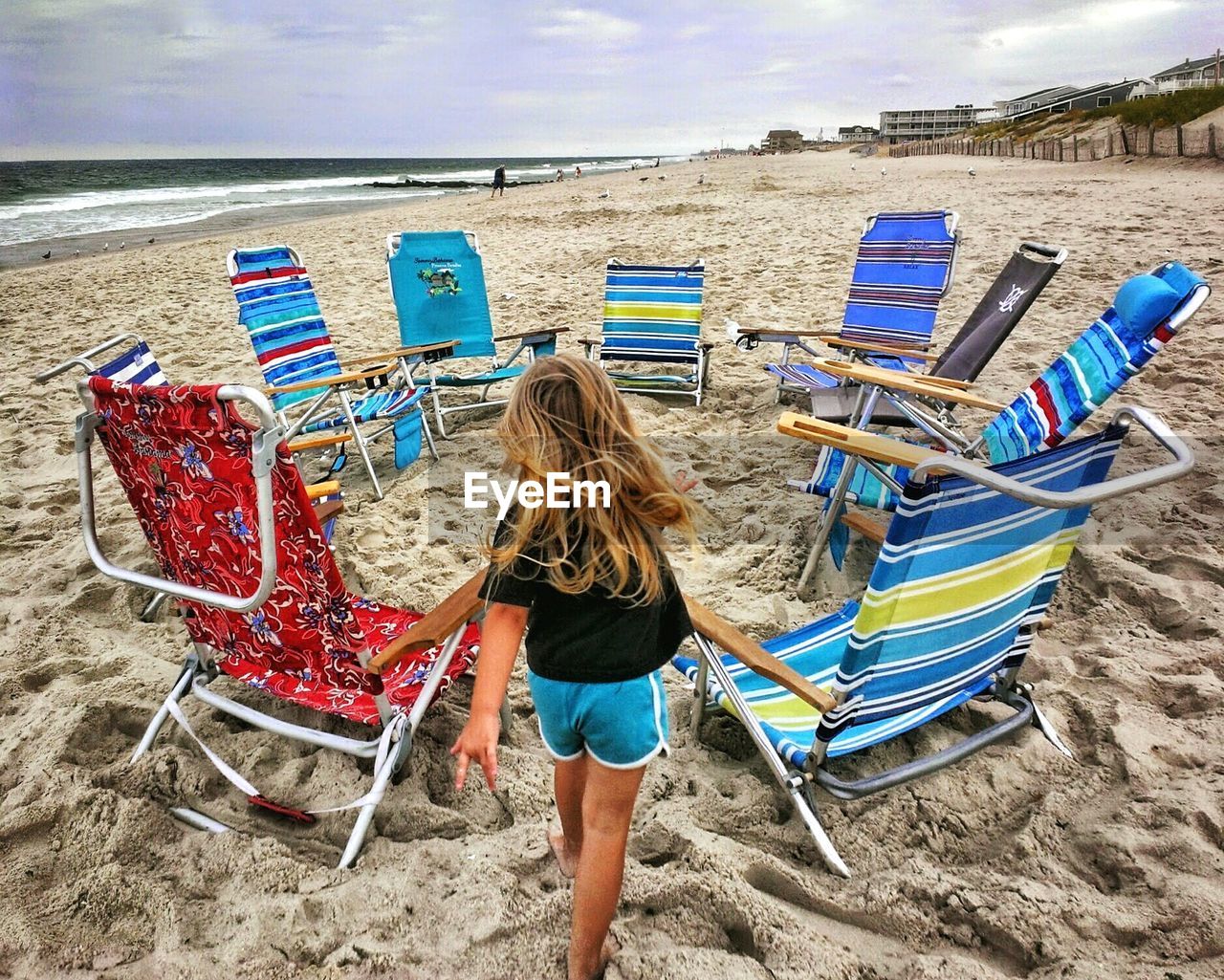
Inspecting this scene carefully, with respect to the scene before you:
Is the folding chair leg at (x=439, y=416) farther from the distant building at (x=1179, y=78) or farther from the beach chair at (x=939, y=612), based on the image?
the distant building at (x=1179, y=78)

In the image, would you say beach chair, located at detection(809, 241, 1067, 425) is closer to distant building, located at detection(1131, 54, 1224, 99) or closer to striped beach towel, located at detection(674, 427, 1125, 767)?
striped beach towel, located at detection(674, 427, 1125, 767)

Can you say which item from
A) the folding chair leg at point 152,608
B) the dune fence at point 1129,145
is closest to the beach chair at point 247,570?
the folding chair leg at point 152,608

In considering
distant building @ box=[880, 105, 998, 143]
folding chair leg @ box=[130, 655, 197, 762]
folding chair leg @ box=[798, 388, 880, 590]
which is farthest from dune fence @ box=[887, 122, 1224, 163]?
distant building @ box=[880, 105, 998, 143]

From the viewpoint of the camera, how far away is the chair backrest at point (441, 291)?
5.02 metres

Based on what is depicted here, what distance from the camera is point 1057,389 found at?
2.36m

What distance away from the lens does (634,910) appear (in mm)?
1650

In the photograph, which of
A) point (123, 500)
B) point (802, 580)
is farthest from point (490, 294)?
point (802, 580)

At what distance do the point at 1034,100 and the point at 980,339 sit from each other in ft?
266

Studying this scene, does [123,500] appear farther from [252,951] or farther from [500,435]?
[500,435]

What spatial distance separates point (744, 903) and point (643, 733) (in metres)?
0.58

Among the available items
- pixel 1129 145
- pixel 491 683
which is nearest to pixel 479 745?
pixel 491 683

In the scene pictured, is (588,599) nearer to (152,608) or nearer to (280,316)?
(152,608)

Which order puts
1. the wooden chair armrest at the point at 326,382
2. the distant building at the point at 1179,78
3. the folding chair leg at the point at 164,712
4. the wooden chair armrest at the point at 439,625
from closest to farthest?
the wooden chair armrest at the point at 439,625 → the folding chair leg at the point at 164,712 → the wooden chair armrest at the point at 326,382 → the distant building at the point at 1179,78

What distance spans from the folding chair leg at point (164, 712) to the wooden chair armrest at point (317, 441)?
151 cm
